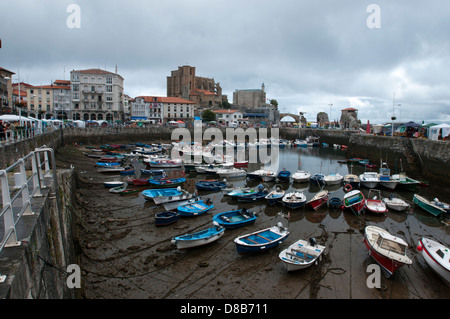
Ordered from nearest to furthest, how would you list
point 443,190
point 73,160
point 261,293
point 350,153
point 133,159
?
point 261,293 < point 443,190 < point 73,160 < point 133,159 < point 350,153

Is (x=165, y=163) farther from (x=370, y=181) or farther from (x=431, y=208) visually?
(x=431, y=208)

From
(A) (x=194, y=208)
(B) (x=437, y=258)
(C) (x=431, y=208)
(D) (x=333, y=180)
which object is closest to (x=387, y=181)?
(D) (x=333, y=180)

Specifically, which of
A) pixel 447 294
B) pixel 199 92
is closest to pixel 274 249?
pixel 447 294

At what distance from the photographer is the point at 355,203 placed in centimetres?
1911

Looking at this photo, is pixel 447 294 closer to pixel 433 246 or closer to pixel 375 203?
pixel 433 246

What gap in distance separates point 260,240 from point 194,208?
606cm

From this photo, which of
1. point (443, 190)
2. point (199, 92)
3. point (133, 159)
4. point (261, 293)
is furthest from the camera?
point (199, 92)

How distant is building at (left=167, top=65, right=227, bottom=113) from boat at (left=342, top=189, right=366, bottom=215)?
8575 centimetres

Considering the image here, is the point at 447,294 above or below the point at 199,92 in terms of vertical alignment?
below

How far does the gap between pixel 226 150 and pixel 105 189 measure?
3563 cm

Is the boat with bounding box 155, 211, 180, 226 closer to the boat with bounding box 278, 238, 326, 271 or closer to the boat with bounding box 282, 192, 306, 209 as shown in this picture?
the boat with bounding box 278, 238, 326, 271

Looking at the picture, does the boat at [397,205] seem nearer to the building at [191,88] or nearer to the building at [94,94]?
the building at [94,94]

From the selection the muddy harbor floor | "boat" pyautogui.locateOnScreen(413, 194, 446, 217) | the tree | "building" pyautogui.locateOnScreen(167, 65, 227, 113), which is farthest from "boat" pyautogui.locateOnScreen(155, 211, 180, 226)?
"building" pyautogui.locateOnScreen(167, 65, 227, 113)
